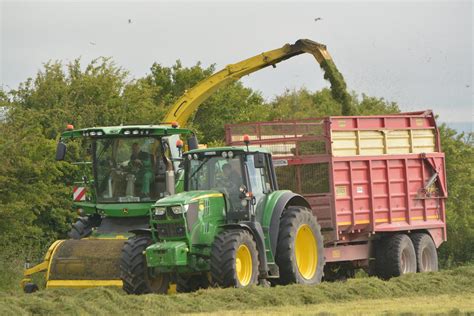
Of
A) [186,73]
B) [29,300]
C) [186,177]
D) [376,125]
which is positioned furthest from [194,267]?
[186,73]

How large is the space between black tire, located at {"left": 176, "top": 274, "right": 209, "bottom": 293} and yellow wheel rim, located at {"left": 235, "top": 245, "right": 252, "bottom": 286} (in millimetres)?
1069

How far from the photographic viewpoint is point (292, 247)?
1859 centimetres

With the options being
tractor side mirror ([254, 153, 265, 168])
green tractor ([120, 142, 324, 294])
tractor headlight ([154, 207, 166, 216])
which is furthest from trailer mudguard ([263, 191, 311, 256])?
tractor headlight ([154, 207, 166, 216])

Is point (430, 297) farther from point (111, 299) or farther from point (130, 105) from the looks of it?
point (130, 105)

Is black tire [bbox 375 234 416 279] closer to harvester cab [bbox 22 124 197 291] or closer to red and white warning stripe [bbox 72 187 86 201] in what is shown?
harvester cab [bbox 22 124 197 291]

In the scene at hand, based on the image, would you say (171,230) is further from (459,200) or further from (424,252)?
(459,200)

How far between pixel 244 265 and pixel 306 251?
7.76ft

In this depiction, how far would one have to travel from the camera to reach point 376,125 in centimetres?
2236

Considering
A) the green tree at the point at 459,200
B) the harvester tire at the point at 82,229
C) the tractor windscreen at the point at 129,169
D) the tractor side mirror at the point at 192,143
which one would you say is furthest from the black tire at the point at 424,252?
the green tree at the point at 459,200

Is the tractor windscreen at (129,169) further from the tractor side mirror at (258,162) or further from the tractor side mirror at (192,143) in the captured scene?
the tractor side mirror at (258,162)

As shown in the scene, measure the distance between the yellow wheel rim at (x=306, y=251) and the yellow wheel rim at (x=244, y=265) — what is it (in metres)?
2.07

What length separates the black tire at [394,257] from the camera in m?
22.2

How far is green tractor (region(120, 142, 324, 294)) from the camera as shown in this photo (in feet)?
55.9

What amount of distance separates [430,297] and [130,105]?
17.9m
